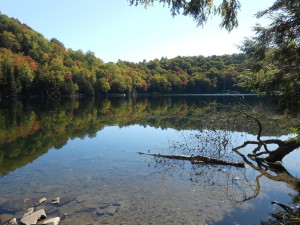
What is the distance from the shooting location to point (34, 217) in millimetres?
8859

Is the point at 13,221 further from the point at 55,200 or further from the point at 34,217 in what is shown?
the point at 55,200

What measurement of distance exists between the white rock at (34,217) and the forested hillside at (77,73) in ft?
244

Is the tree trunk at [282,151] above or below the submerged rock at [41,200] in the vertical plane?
above

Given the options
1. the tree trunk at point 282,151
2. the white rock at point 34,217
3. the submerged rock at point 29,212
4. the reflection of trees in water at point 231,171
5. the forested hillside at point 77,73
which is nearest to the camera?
the white rock at point 34,217

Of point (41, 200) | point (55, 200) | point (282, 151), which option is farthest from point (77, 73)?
point (55, 200)

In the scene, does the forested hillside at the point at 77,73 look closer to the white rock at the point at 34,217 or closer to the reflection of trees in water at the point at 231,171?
the reflection of trees in water at the point at 231,171

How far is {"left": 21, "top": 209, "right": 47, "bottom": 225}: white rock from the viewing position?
28.3ft

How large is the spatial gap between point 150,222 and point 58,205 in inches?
132

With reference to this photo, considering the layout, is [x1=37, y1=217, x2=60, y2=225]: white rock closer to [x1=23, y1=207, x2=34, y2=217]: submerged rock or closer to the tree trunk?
[x1=23, y1=207, x2=34, y2=217]: submerged rock

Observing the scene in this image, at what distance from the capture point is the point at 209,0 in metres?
9.77

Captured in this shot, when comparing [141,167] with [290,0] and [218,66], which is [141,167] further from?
[218,66]

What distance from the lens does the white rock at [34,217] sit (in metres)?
8.62

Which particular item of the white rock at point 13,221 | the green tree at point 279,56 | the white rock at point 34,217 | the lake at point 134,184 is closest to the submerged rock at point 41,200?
the lake at point 134,184

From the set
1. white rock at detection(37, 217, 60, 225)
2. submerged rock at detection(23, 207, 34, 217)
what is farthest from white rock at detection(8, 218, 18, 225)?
white rock at detection(37, 217, 60, 225)
